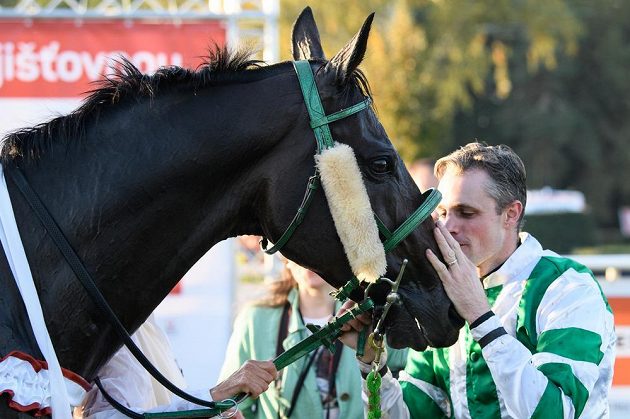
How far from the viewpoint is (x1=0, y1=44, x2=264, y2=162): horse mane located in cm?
248

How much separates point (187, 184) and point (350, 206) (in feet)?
1.45

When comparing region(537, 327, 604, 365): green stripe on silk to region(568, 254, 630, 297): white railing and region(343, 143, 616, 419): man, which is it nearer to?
region(343, 143, 616, 419): man

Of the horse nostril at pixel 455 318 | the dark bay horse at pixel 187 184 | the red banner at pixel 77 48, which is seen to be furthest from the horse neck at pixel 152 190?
the red banner at pixel 77 48

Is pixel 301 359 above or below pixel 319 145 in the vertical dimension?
below

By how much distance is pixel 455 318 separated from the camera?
276cm

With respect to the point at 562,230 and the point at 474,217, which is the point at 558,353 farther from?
the point at 562,230

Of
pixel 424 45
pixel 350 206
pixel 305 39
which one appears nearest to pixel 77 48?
pixel 305 39

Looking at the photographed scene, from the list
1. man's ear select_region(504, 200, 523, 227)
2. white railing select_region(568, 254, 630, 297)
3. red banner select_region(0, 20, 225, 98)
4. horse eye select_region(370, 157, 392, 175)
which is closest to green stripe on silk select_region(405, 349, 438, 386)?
man's ear select_region(504, 200, 523, 227)

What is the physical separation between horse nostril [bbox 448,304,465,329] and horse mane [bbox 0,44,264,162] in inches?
35.2

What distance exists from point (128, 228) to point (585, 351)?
1.39 m

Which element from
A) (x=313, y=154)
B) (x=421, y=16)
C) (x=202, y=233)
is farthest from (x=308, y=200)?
(x=421, y=16)

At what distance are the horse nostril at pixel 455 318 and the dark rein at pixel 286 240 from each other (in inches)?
10.3

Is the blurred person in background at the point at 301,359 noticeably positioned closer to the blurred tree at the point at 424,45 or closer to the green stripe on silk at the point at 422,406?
the green stripe on silk at the point at 422,406

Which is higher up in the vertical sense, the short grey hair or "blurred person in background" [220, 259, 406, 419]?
the short grey hair
